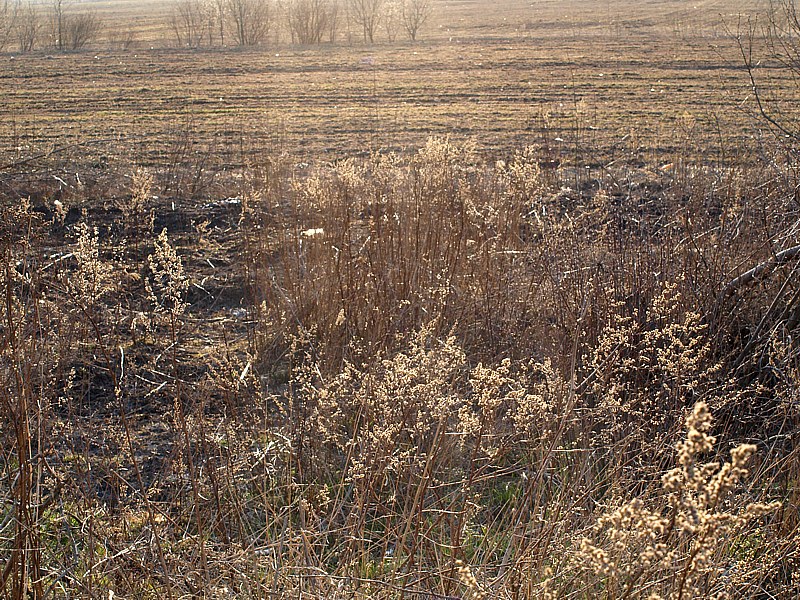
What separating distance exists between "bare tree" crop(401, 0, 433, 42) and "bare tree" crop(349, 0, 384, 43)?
1131mm

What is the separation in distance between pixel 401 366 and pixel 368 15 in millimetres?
33025

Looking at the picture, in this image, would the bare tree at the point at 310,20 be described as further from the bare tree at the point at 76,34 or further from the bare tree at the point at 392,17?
the bare tree at the point at 76,34

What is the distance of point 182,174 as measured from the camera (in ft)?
27.0

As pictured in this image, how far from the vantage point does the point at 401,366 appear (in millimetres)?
2482

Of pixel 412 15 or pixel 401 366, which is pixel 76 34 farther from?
pixel 401 366

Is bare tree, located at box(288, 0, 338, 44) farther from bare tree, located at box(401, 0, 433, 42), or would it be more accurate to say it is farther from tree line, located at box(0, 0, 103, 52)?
tree line, located at box(0, 0, 103, 52)

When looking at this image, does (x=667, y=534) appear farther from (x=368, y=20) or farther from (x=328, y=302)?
(x=368, y=20)

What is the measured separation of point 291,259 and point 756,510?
403cm

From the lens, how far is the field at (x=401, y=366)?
216 cm

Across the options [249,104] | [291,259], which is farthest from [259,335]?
[249,104]

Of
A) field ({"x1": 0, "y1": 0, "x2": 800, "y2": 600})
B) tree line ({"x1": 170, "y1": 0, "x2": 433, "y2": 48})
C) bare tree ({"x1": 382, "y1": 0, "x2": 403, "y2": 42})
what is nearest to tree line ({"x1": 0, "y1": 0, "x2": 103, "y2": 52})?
tree line ({"x1": 170, "y1": 0, "x2": 433, "y2": 48})

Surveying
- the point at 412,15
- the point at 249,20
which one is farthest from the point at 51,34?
the point at 412,15

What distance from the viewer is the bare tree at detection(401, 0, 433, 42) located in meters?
31.9

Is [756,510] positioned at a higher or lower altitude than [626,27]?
lower
